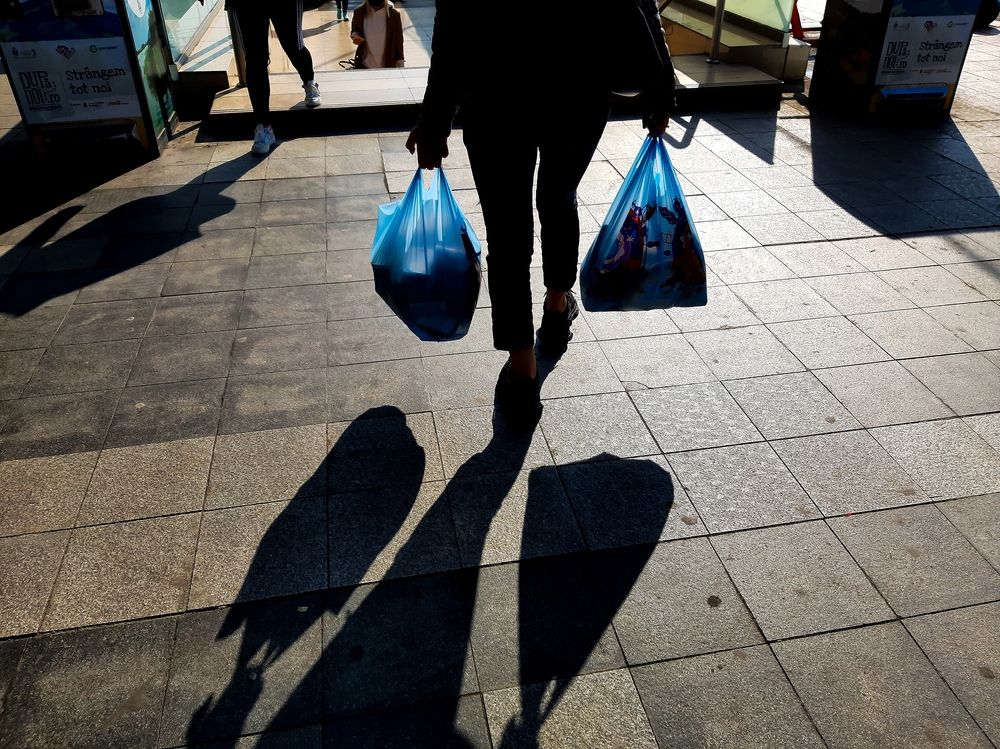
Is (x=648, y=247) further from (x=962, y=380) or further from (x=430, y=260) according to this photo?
(x=962, y=380)

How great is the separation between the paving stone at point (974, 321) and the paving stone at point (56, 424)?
4.05 metres

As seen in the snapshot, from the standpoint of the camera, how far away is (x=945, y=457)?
121 inches

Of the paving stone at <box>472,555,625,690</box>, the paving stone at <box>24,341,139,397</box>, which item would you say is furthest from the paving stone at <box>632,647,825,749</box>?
the paving stone at <box>24,341,139,397</box>

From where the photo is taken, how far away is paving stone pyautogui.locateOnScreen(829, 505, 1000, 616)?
8.18 feet

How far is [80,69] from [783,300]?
18.5 feet

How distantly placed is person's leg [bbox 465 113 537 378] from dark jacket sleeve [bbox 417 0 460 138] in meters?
0.10

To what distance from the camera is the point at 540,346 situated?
371 cm

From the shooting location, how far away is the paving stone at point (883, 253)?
460 centimetres

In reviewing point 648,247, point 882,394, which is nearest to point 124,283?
point 648,247

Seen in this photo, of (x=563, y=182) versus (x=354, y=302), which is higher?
(x=563, y=182)

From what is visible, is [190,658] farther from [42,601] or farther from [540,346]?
[540,346]

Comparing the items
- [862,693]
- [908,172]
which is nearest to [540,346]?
[862,693]

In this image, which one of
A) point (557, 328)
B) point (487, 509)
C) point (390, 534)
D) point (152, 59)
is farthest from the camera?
point (152, 59)

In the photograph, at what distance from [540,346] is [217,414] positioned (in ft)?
4.89
